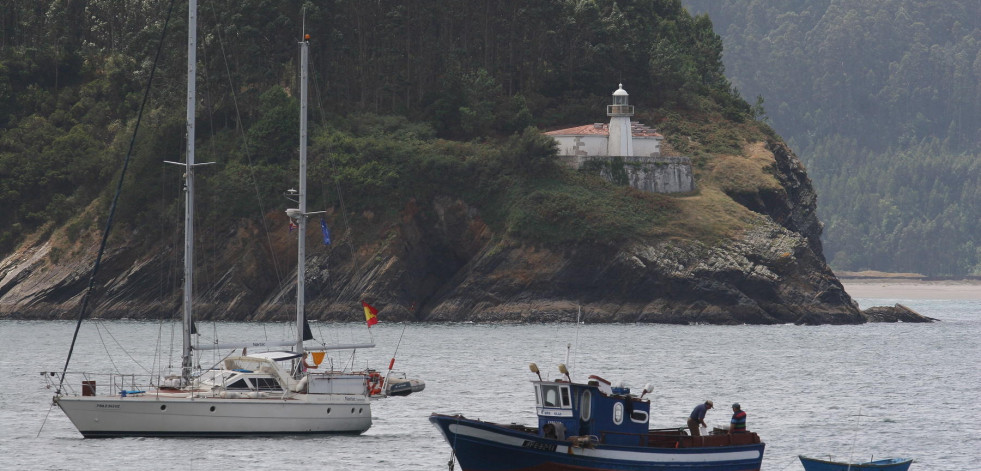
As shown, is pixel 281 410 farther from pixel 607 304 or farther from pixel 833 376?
pixel 607 304

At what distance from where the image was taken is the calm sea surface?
51969 millimetres

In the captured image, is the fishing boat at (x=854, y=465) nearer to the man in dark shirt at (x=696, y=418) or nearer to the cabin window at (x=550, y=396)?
the man in dark shirt at (x=696, y=418)

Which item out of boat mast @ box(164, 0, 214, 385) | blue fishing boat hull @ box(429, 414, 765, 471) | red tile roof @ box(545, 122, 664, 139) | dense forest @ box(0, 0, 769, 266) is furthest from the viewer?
red tile roof @ box(545, 122, 664, 139)

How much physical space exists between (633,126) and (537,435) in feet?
321

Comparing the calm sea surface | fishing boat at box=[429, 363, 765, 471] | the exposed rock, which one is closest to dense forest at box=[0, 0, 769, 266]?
the calm sea surface

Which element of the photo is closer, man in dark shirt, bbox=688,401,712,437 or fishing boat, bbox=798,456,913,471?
fishing boat, bbox=798,456,913,471

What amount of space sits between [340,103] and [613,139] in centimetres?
2362

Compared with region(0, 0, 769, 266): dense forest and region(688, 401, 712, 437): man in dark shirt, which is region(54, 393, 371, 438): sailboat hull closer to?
region(688, 401, 712, 437): man in dark shirt

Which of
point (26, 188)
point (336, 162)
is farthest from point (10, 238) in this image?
point (336, 162)

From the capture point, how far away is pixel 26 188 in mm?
136250

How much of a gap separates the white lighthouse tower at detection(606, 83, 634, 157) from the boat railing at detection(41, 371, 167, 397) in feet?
224

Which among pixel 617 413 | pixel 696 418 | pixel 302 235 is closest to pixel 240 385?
pixel 302 235

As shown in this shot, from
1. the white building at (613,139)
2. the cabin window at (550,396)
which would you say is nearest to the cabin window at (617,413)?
the cabin window at (550,396)

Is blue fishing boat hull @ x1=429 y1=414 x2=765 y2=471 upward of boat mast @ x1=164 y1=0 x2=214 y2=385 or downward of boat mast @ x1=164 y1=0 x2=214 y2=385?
downward
